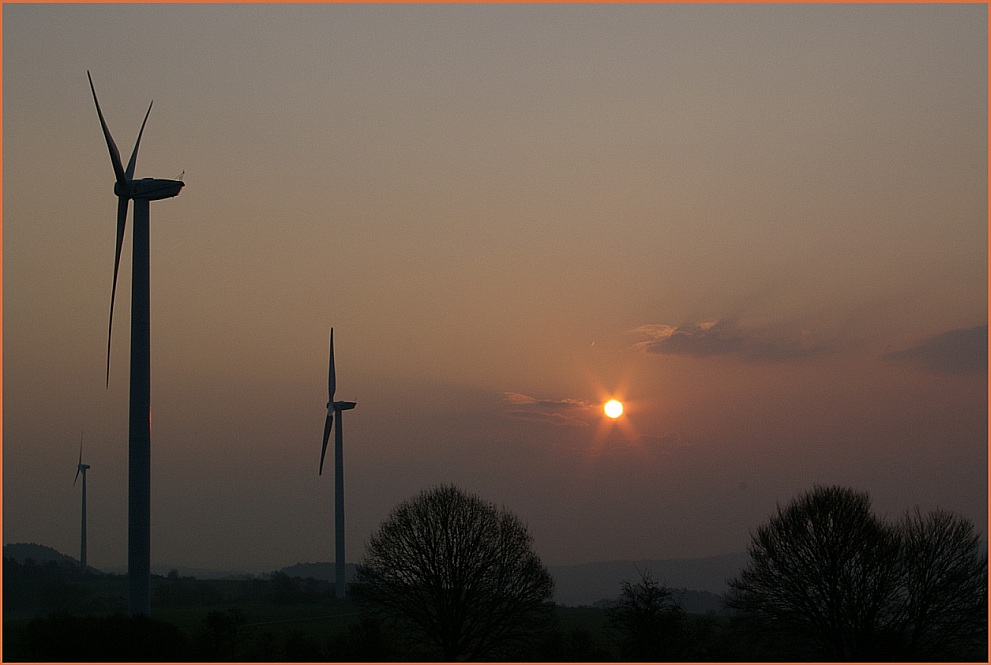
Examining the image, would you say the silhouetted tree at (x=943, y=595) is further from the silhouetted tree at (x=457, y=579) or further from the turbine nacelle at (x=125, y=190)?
the turbine nacelle at (x=125, y=190)

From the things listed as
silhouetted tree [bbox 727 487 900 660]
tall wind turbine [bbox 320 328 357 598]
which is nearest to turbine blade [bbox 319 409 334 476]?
tall wind turbine [bbox 320 328 357 598]

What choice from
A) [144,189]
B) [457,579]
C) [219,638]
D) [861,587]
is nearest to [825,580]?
[861,587]

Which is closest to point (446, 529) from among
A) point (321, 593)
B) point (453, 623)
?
point (453, 623)

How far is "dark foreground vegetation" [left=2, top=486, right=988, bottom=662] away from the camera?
74.3 m

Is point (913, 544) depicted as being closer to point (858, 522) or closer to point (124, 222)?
point (858, 522)

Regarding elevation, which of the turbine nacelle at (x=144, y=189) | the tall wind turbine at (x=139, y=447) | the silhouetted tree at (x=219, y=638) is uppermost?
the turbine nacelle at (x=144, y=189)

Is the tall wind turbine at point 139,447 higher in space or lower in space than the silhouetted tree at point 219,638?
higher

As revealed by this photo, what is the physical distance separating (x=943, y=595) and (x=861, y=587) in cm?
518

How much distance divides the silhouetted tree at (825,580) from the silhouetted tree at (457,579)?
14.9 m

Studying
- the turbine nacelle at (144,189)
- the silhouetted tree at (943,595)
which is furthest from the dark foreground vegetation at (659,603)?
the turbine nacelle at (144,189)

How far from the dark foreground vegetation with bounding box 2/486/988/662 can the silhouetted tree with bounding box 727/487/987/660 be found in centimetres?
9

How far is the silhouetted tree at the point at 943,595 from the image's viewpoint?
7419 cm

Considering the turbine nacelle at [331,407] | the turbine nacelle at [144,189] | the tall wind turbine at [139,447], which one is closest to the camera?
the tall wind turbine at [139,447]

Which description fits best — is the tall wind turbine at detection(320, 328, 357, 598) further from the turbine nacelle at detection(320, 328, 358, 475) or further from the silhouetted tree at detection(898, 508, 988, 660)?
the silhouetted tree at detection(898, 508, 988, 660)
